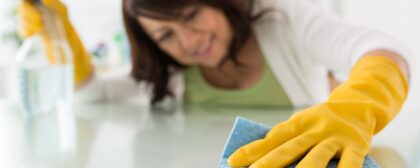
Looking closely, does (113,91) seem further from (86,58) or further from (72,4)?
(72,4)

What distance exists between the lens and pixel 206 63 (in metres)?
1.20

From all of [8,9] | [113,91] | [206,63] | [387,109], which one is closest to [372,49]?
[387,109]

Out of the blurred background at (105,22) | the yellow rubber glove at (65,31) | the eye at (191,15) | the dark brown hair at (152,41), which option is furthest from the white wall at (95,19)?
the eye at (191,15)

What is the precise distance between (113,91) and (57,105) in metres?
0.32

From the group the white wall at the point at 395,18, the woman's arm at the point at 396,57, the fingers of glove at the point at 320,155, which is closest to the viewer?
the fingers of glove at the point at 320,155

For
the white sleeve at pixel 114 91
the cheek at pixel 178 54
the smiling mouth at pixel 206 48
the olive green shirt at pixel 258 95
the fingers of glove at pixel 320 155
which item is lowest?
the white sleeve at pixel 114 91

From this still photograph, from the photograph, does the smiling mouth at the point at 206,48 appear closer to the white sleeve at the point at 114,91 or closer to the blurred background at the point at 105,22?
the white sleeve at the point at 114,91

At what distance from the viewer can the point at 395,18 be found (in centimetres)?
200

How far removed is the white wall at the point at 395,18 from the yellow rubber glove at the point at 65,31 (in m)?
1.11

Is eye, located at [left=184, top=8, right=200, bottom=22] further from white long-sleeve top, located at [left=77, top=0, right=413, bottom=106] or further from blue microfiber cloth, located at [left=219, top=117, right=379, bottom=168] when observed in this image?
blue microfiber cloth, located at [left=219, top=117, right=379, bottom=168]

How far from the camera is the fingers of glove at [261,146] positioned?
1.51 ft

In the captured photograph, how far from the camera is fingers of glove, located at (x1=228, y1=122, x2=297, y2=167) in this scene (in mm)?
460

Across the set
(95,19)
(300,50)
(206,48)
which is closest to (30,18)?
(206,48)

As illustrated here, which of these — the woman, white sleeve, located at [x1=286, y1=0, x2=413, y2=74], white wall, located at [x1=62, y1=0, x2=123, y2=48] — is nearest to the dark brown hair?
the woman
